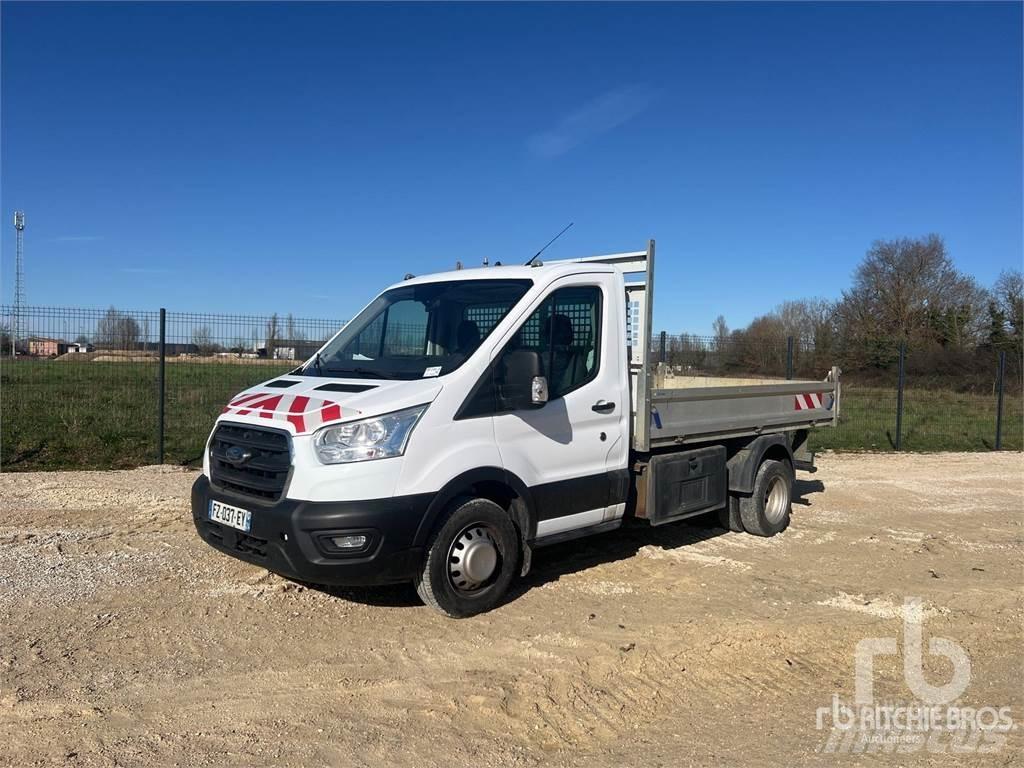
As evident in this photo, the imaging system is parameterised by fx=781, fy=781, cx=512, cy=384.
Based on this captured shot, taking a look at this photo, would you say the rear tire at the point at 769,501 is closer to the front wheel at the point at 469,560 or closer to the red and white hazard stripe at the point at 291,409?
the front wheel at the point at 469,560

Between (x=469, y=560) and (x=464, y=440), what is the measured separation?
2.61 ft

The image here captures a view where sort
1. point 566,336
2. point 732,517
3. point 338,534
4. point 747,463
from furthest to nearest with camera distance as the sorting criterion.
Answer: point 732,517 < point 747,463 < point 566,336 < point 338,534

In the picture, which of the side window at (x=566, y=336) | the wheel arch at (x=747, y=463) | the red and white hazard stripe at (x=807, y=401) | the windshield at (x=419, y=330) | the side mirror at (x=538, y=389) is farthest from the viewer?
the red and white hazard stripe at (x=807, y=401)

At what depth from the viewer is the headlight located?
4.59m

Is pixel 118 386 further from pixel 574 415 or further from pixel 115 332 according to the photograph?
pixel 574 415

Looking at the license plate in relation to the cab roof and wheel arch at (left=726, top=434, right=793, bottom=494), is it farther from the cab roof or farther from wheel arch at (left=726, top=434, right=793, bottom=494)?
wheel arch at (left=726, top=434, right=793, bottom=494)

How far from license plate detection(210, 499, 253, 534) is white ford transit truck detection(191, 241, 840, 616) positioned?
0.5 inches

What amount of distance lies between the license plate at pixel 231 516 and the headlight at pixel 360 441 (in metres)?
0.67

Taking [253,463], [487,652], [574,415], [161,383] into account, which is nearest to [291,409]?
[253,463]

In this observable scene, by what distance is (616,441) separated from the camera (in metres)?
6.05

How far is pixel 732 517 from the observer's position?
25.9ft

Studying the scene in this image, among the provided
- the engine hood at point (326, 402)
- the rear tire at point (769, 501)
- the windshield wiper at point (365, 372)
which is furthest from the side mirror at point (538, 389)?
the rear tire at point (769, 501)

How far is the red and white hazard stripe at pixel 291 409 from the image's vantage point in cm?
466

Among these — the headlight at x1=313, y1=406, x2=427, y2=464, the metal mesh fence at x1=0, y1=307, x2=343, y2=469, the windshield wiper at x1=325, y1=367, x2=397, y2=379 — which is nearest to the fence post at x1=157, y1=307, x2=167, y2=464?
the metal mesh fence at x1=0, y1=307, x2=343, y2=469
